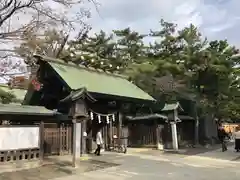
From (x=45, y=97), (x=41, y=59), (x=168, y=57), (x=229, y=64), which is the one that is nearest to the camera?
(x=41, y=59)

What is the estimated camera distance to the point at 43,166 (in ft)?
45.7

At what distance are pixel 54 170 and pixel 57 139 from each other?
4372mm

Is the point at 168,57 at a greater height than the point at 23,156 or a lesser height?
greater

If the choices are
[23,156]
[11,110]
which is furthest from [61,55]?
[23,156]

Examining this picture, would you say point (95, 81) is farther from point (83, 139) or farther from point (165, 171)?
point (165, 171)

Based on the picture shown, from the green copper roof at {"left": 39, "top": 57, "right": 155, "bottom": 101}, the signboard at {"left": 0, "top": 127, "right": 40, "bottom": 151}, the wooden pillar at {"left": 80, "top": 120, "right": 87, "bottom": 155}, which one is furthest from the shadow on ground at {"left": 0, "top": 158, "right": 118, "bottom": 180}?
the green copper roof at {"left": 39, "top": 57, "right": 155, "bottom": 101}

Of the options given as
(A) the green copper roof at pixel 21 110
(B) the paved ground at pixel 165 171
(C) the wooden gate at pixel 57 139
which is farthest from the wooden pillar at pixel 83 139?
(B) the paved ground at pixel 165 171

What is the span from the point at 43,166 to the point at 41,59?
→ 7942 millimetres

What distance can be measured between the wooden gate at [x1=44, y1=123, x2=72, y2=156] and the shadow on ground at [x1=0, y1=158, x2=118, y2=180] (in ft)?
5.28

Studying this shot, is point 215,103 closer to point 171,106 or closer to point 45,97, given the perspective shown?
point 171,106

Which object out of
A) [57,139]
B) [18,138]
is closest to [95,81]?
[57,139]

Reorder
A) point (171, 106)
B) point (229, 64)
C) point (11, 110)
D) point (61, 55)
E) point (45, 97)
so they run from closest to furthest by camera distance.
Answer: point (11, 110)
point (45, 97)
point (171, 106)
point (229, 64)
point (61, 55)

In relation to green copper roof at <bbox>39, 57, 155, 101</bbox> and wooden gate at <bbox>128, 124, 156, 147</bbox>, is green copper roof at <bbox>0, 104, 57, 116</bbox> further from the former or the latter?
wooden gate at <bbox>128, 124, 156, 147</bbox>

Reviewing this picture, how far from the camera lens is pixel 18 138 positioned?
13727mm
